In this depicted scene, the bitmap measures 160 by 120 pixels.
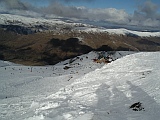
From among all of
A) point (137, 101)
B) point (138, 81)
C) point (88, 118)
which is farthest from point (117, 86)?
point (88, 118)

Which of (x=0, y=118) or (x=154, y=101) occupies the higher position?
(x=154, y=101)

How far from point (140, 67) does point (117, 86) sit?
351 inches

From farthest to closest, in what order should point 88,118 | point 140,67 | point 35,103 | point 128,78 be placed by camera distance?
point 140,67
point 128,78
point 35,103
point 88,118

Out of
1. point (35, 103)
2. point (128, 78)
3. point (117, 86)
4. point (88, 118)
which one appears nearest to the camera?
point (88, 118)

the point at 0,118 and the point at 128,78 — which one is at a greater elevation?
the point at 128,78

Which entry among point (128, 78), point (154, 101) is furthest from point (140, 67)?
point (154, 101)

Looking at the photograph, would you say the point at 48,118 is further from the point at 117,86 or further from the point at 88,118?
the point at 117,86

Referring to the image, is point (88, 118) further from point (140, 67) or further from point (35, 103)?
point (140, 67)

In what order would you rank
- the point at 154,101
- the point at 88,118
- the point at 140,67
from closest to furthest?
the point at 88,118
the point at 154,101
the point at 140,67

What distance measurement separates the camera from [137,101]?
659 inches

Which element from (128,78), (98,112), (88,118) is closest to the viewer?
(88,118)

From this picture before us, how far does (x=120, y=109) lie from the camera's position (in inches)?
615

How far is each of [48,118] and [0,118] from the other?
4.46m

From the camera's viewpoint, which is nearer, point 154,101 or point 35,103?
point 154,101
